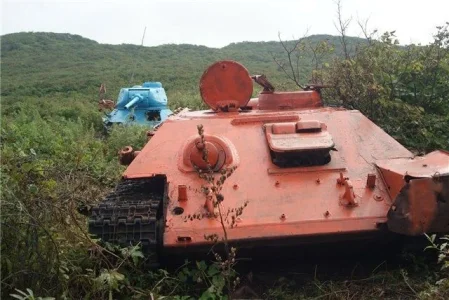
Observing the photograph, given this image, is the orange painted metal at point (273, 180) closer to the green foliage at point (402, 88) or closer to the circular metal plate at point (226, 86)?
the circular metal plate at point (226, 86)

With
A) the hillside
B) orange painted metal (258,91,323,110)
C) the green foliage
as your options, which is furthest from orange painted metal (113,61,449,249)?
the hillside

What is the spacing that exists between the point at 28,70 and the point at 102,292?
34802 millimetres

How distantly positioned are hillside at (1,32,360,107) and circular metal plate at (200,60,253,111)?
53.2 feet

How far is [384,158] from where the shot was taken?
220 inches

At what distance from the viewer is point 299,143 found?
5395mm

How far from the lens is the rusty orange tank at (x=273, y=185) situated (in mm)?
4770

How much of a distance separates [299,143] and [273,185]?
0.41 m

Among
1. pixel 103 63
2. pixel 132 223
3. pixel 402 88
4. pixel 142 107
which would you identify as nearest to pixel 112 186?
pixel 132 223

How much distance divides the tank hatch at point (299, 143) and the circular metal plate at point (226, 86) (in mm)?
1013

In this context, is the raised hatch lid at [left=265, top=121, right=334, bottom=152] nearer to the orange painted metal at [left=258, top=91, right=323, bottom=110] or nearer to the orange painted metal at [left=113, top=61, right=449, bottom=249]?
the orange painted metal at [left=113, top=61, right=449, bottom=249]

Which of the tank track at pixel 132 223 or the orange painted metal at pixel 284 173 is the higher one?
the orange painted metal at pixel 284 173

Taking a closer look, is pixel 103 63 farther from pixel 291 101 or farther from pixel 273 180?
pixel 273 180

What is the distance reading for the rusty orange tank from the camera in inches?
188

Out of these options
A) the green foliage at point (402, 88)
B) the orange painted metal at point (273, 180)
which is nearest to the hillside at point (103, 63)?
the green foliage at point (402, 88)
